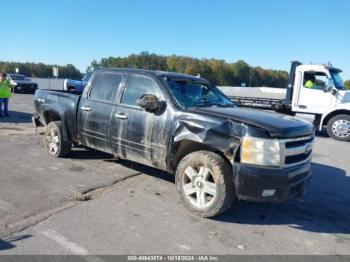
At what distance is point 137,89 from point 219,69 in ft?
369

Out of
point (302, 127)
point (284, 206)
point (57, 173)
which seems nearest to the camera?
point (302, 127)

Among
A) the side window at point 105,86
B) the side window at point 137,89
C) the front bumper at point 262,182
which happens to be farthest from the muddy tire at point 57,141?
the front bumper at point 262,182

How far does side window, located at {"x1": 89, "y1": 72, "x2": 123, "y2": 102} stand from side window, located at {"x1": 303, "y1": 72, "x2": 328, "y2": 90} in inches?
379

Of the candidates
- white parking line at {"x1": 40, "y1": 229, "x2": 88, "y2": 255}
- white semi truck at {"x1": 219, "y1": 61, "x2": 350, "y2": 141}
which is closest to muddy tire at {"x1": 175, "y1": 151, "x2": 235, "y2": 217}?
white parking line at {"x1": 40, "y1": 229, "x2": 88, "y2": 255}

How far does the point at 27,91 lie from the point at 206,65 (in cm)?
8748

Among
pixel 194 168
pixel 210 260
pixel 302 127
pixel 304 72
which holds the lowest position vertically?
pixel 210 260

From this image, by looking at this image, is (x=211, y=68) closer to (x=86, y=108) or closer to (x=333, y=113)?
(x=333, y=113)

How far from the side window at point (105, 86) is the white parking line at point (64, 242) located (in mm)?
2611

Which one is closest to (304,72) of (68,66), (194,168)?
(194,168)

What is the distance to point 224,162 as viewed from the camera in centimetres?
Result: 430

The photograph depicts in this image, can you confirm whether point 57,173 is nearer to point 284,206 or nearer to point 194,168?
point 194,168

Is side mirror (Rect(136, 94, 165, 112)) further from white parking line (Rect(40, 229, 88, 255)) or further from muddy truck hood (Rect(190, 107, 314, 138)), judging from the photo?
white parking line (Rect(40, 229, 88, 255))

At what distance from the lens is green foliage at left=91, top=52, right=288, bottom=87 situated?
3873 inches

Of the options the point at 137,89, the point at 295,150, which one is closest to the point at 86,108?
the point at 137,89
